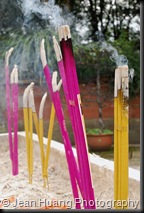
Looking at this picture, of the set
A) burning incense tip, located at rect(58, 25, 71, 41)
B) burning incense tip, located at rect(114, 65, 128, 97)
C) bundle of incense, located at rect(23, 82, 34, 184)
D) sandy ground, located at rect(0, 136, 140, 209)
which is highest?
burning incense tip, located at rect(58, 25, 71, 41)

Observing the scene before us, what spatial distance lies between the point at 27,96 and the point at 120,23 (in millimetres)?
2253

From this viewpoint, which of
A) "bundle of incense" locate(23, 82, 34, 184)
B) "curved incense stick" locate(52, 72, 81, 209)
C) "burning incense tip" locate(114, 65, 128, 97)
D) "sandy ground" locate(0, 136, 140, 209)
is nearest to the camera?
"burning incense tip" locate(114, 65, 128, 97)

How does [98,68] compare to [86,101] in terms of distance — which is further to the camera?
[86,101]

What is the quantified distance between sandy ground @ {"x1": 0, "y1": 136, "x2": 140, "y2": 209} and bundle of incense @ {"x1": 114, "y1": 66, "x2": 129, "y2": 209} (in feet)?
0.44

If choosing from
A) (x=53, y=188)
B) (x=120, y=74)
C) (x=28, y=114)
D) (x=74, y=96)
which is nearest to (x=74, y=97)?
(x=74, y=96)

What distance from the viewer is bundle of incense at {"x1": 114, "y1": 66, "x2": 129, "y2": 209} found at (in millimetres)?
900

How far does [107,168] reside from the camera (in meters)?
1.34

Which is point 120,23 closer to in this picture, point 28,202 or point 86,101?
point 86,101

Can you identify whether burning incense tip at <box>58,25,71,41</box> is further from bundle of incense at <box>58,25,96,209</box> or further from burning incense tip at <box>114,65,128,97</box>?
burning incense tip at <box>114,65,128,97</box>

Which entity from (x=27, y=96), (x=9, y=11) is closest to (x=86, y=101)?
(x=9, y=11)

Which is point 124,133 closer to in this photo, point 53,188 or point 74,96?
point 74,96

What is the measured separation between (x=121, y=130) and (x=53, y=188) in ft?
2.23

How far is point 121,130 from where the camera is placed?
0.93 metres

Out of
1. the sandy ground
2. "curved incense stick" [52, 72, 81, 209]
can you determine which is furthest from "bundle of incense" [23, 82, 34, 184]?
"curved incense stick" [52, 72, 81, 209]
